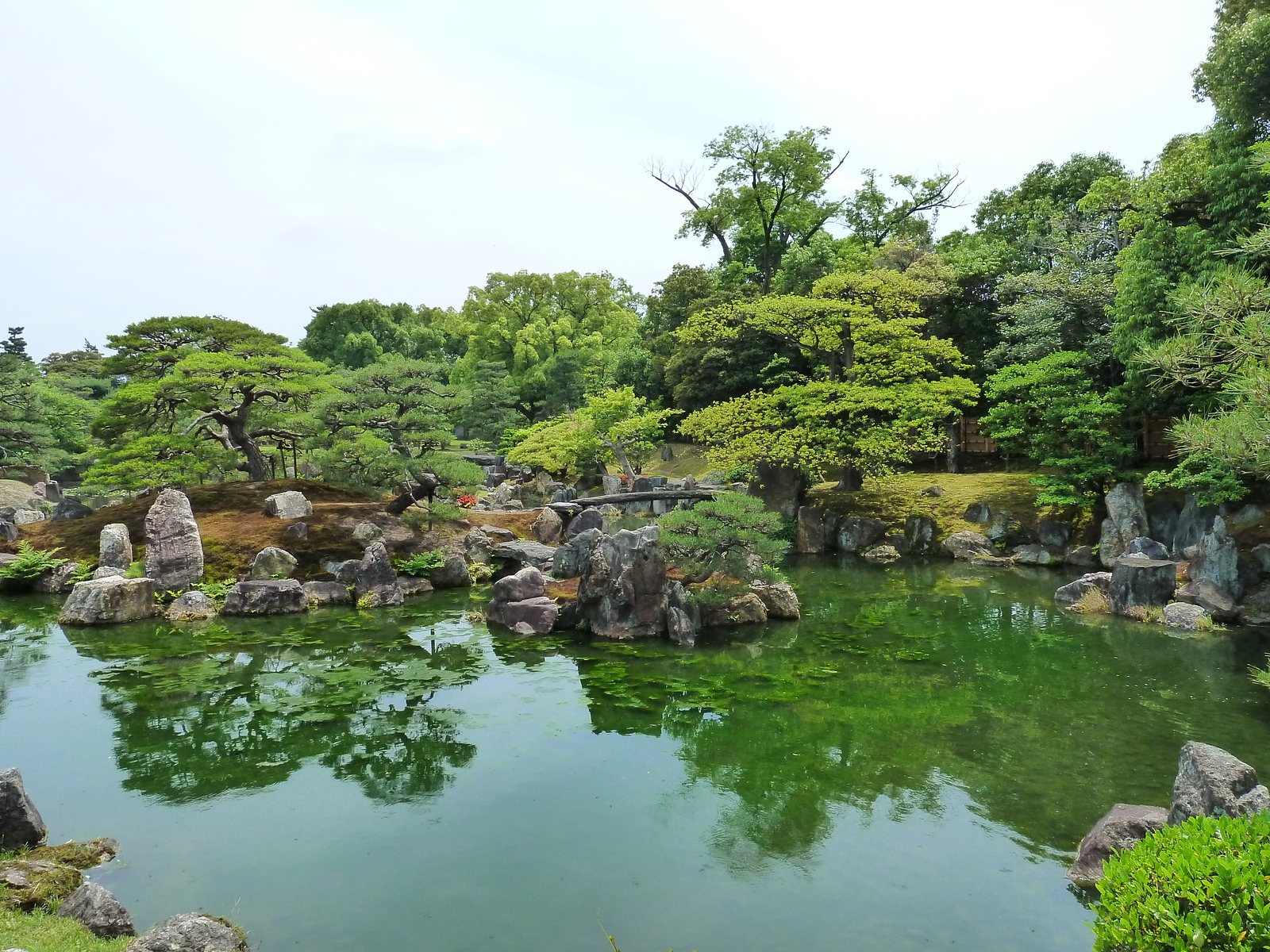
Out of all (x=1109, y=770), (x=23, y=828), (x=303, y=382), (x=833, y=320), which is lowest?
(x=1109, y=770)

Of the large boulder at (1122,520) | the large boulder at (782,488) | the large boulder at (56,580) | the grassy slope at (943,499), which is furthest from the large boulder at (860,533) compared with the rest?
the large boulder at (56,580)

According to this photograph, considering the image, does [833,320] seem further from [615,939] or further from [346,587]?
[615,939]

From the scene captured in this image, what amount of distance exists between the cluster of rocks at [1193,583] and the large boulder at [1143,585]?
1 centimetres

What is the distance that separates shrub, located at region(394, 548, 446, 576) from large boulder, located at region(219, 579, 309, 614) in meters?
2.54

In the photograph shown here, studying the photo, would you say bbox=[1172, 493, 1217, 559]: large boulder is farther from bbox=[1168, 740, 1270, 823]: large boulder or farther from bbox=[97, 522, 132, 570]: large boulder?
bbox=[97, 522, 132, 570]: large boulder

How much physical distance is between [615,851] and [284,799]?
316 cm

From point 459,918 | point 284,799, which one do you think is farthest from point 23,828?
point 459,918

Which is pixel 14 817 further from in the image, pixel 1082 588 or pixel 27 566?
pixel 1082 588

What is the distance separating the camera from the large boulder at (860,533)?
21.9 meters

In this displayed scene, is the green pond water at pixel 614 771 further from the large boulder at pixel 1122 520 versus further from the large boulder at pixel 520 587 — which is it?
the large boulder at pixel 1122 520

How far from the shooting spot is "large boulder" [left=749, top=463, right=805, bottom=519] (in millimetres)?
23125

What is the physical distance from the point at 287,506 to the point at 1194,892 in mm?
18446

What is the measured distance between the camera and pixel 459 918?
527 cm

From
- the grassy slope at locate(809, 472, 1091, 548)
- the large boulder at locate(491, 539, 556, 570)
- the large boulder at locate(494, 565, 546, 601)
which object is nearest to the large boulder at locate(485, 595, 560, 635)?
the large boulder at locate(494, 565, 546, 601)
